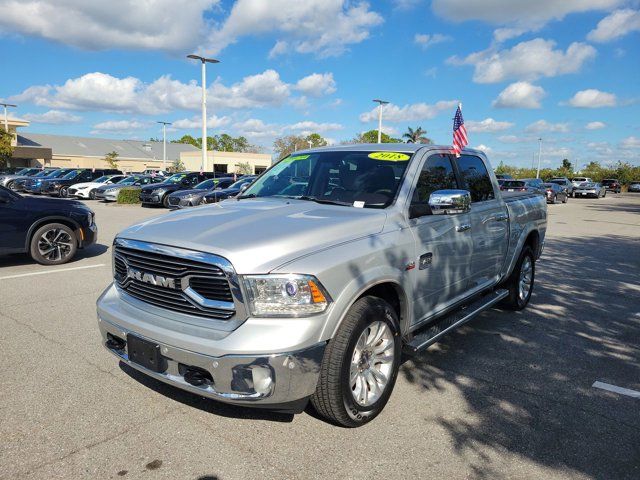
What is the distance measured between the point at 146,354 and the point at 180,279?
1.72 feet

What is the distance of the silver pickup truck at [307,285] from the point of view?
105 inches

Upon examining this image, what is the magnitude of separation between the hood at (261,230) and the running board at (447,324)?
3.04 feet

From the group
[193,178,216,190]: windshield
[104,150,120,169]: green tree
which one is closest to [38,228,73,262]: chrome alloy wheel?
[193,178,216,190]: windshield

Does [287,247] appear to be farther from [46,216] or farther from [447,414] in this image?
[46,216]

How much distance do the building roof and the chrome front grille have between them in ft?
239

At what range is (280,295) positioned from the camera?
105 inches

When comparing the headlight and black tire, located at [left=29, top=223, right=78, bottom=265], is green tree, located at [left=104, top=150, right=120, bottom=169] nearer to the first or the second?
black tire, located at [left=29, top=223, right=78, bottom=265]

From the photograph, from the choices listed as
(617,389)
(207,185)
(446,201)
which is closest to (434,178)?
(446,201)

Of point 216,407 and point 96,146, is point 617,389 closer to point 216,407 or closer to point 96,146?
point 216,407

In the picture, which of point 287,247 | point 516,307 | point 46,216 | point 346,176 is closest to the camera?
point 287,247

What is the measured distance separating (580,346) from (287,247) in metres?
3.55

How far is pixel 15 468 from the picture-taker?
106 inches

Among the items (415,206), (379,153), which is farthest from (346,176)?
(415,206)

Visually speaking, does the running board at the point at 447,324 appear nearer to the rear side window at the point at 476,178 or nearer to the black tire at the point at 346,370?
the black tire at the point at 346,370
